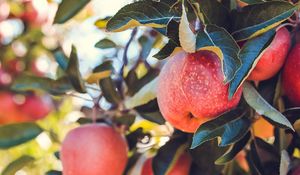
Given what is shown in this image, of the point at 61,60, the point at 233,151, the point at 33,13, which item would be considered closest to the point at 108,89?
the point at 61,60

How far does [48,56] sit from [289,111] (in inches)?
55.0

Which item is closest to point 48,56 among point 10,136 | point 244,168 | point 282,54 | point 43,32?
point 43,32

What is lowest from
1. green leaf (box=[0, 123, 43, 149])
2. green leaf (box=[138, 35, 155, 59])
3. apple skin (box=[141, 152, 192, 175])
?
green leaf (box=[0, 123, 43, 149])

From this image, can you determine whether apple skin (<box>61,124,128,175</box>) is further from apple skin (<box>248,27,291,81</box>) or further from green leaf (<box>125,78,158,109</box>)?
apple skin (<box>248,27,291,81</box>)

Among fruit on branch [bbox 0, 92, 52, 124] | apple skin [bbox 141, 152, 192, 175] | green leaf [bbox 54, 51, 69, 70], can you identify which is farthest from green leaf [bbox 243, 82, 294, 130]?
fruit on branch [bbox 0, 92, 52, 124]

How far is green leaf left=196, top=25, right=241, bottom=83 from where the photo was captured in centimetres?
82

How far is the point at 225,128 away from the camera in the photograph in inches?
36.5

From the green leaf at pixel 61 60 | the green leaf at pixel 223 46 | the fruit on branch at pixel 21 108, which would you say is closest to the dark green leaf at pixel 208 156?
the green leaf at pixel 223 46

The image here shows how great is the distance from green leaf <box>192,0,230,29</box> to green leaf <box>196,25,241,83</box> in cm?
4

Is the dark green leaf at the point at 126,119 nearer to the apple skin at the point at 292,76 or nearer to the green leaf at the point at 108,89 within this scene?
the green leaf at the point at 108,89

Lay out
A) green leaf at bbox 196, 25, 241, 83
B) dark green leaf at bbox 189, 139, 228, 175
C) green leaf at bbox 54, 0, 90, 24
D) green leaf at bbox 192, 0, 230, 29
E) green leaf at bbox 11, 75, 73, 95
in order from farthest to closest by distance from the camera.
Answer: green leaf at bbox 11, 75, 73, 95
green leaf at bbox 54, 0, 90, 24
dark green leaf at bbox 189, 139, 228, 175
green leaf at bbox 192, 0, 230, 29
green leaf at bbox 196, 25, 241, 83

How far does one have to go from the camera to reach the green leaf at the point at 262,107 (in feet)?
2.91

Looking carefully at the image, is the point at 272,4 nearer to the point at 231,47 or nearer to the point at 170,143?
the point at 231,47

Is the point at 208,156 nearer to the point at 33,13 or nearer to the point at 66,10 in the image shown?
the point at 66,10
